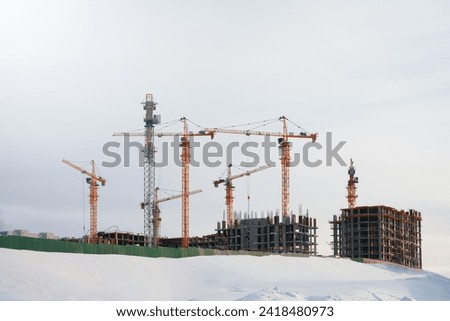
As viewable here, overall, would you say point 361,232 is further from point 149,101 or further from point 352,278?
point 352,278

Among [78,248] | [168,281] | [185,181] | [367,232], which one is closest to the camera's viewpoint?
[168,281]

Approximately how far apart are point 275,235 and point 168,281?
321ft

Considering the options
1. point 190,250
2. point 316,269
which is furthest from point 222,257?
point 316,269

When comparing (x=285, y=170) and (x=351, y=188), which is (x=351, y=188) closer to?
(x=351, y=188)

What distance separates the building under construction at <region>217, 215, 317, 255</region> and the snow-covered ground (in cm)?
7135

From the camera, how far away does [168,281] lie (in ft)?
218

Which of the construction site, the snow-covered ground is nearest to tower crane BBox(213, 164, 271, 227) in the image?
the construction site

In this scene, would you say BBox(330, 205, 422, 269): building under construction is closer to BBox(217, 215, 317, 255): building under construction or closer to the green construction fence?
BBox(217, 215, 317, 255): building under construction

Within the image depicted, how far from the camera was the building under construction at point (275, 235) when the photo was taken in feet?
528

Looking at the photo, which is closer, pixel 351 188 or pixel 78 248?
pixel 78 248

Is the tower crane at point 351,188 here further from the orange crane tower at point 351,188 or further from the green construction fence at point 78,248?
the green construction fence at point 78,248

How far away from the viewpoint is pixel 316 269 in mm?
94250

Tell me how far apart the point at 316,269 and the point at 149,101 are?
57076 millimetres

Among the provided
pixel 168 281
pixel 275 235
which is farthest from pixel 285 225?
pixel 168 281
